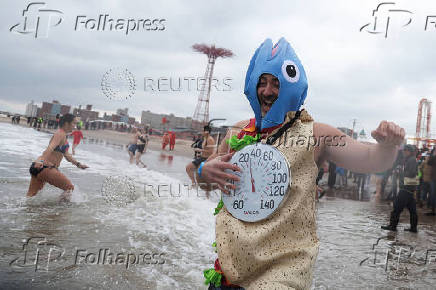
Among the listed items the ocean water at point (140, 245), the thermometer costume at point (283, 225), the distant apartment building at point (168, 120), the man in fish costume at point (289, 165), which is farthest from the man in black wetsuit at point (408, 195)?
the distant apartment building at point (168, 120)

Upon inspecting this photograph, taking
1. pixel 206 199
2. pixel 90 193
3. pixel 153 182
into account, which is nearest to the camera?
pixel 90 193

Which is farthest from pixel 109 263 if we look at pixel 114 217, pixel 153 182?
pixel 153 182

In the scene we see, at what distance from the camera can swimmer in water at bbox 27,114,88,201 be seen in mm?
6465

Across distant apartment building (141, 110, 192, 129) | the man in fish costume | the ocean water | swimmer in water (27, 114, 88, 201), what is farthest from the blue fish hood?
distant apartment building (141, 110, 192, 129)

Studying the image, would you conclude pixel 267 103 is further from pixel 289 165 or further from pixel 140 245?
pixel 140 245

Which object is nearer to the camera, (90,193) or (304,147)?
(304,147)

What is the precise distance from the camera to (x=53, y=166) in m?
6.66

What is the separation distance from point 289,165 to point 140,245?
11.9ft

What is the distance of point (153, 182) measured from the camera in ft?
37.0

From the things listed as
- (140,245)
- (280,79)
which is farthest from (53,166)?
(280,79)

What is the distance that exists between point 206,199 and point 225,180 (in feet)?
25.8

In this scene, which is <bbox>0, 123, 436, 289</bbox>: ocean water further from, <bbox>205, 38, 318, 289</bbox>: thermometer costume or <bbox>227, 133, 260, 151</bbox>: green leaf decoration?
<bbox>227, 133, 260, 151</bbox>: green leaf decoration

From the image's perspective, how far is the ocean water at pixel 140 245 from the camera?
3.82m

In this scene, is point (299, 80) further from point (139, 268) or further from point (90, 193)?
point (90, 193)
